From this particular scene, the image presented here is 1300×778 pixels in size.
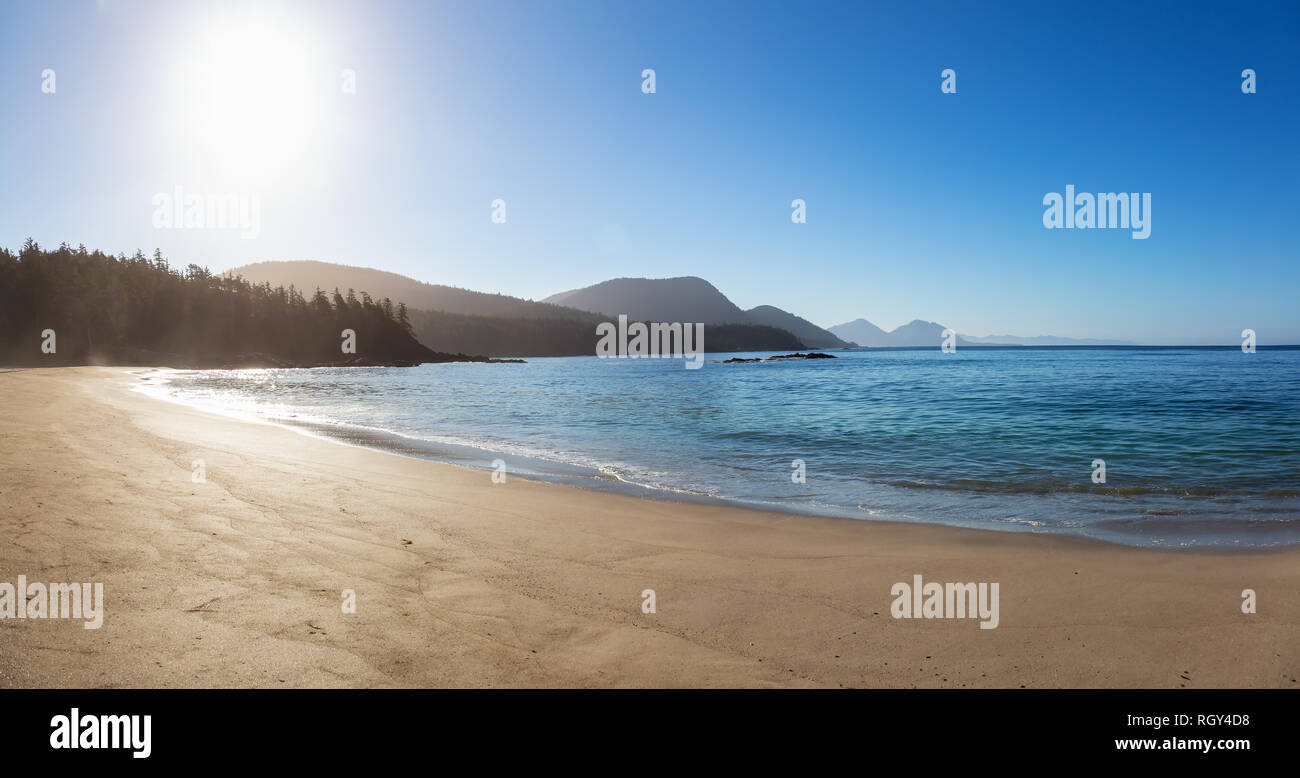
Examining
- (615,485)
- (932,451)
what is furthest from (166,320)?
(932,451)

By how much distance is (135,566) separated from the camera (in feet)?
17.7

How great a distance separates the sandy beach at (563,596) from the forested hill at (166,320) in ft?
311

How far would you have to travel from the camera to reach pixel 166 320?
102 metres

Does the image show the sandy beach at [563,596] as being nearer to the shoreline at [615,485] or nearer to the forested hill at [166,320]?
the shoreline at [615,485]

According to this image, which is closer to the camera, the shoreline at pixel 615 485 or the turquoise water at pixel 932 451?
the shoreline at pixel 615 485

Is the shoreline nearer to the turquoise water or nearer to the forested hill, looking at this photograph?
the turquoise water

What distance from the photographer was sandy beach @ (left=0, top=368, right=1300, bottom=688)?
4.06 m

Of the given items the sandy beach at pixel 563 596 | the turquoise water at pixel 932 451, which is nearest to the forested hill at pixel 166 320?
the turquoise water at pixel 932 451

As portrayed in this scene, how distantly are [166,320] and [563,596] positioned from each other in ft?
421

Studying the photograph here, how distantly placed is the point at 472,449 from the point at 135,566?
1199 centimetres

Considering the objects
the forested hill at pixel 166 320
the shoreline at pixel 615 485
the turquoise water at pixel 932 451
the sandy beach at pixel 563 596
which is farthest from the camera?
the forested hill at pixel 166 320

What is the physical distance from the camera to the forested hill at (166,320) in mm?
83938

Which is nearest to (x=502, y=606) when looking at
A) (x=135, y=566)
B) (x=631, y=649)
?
(x=631, y=649)
